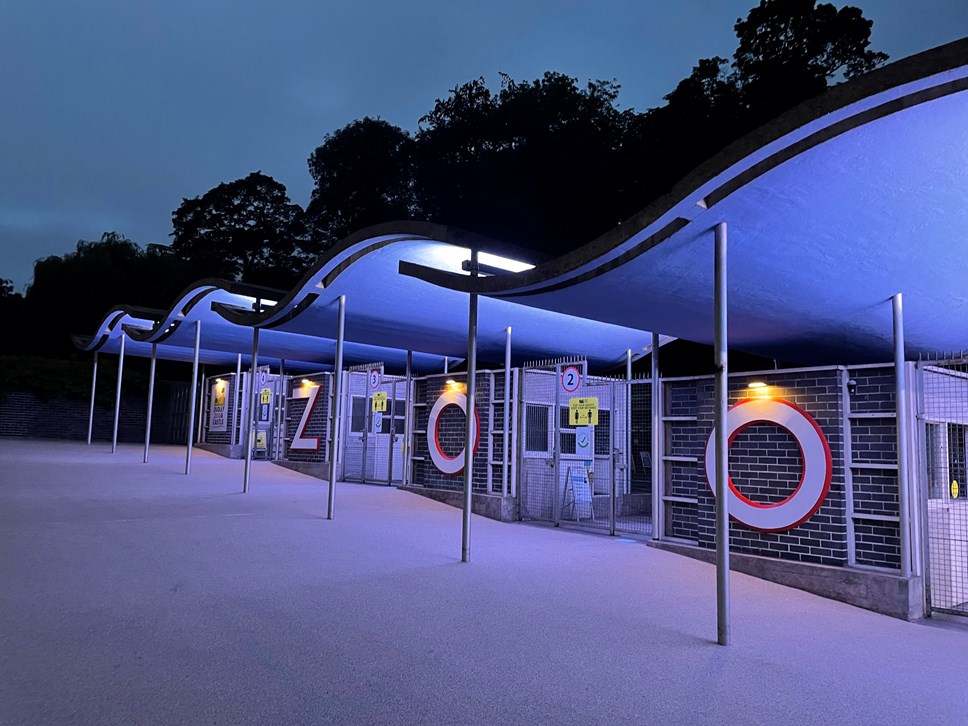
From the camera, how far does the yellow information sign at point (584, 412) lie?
1082cm

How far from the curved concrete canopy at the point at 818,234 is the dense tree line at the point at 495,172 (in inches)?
255

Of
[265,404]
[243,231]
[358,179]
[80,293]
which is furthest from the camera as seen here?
[243,231]

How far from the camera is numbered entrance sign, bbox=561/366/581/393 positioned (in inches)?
456

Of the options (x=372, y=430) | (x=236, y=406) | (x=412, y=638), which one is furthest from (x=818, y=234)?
(x=236, y=406)

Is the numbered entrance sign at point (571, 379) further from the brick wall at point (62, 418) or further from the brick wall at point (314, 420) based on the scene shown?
the brick wall at point (62, 418)

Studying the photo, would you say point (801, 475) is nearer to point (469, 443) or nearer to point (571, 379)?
point (469, 443)

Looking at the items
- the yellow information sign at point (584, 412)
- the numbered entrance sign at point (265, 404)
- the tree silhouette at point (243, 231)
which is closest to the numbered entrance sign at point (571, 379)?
the yellow information sign at point (584, 412)

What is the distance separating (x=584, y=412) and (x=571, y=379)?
851mm

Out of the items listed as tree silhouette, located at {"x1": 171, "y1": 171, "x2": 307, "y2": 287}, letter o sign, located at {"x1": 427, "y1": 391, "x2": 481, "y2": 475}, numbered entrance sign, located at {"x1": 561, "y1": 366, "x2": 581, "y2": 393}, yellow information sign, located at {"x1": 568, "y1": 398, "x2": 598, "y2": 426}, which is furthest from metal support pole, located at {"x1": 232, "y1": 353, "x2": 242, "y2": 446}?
tree silhouette, located at {"x1": 171, "y1": 171, "x2": 307, "y2": 287}

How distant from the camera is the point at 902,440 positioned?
281 inches

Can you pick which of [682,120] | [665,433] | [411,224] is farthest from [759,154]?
[682,120]

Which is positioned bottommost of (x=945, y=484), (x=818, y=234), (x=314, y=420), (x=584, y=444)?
(x=945, y=484)

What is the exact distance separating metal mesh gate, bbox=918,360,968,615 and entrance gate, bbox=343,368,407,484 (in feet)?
33.5

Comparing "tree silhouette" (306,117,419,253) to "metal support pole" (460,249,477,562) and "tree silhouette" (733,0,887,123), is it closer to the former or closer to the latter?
"tree silhouette" (733,0,887,123)
